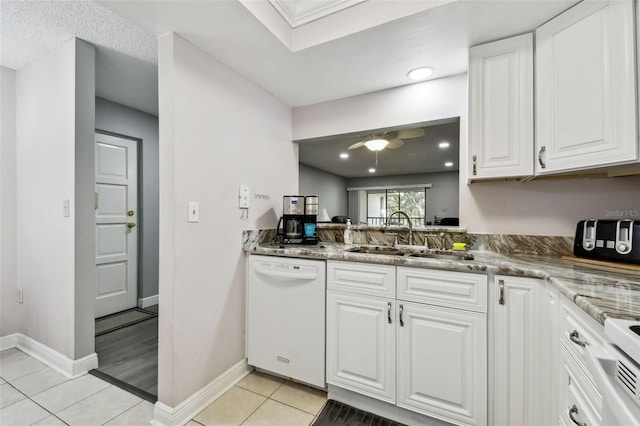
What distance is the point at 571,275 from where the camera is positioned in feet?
3.79

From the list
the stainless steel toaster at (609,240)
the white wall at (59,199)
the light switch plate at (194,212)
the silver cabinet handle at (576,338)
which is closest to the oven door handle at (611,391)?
the silver cabinet handle at (576,338)

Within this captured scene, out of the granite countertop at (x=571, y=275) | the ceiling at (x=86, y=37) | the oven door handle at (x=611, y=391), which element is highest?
the ceiling at (x=86, y=37)

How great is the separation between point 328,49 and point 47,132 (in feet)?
7.46

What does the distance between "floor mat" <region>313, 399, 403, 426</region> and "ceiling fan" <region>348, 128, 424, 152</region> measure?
201 cm

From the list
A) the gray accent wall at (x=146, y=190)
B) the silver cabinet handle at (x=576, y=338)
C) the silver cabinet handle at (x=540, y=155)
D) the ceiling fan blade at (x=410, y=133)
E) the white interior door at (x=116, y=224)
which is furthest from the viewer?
the gray accent wall at (x=146, y=190)

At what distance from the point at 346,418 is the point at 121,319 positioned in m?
2.67

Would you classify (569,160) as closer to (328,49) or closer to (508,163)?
(508,163)

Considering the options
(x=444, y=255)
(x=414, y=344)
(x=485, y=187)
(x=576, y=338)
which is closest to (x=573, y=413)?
(x=576, y=338)

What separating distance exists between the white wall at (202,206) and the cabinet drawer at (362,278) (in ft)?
2.50

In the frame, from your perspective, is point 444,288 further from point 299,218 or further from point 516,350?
point 299,218

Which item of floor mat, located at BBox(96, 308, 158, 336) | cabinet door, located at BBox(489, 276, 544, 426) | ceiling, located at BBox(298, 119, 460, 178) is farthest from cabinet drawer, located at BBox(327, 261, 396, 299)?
floor mat, located at BBox(96, 308, 158, 336)

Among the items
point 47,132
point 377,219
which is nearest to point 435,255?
point 377,219

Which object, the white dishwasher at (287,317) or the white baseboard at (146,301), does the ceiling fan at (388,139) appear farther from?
the white baseboard at (146,301)

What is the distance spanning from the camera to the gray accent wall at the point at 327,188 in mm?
3038
